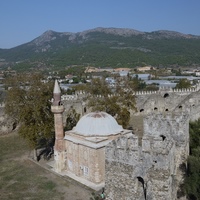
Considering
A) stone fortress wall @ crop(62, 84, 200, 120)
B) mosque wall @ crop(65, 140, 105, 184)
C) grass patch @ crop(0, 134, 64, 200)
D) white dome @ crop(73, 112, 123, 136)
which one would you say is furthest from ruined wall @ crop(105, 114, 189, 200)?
stone fortress wall @ crop(62, 84, 200, 120)

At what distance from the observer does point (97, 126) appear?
17.5m

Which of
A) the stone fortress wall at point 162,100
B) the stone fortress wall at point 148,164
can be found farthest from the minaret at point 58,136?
the stone fortress wall at point 162,100

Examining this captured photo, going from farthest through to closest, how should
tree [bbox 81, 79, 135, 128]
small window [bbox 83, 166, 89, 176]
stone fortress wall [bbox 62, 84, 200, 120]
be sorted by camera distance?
stone fortress wall [bbox 62, 84, 200, 120] → tree [bbox 81, 79, 135, 128] → small window [bbox 83, 166, 89, 176]

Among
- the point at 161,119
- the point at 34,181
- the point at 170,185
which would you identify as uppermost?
the point at 161,119

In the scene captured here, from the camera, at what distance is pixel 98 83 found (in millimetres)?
25156

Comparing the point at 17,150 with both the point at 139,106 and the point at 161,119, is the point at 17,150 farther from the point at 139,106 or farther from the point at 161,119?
the point at 139,106

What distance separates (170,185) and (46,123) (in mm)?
11290

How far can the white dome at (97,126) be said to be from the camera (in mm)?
17438

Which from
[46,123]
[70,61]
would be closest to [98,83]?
[46,123]

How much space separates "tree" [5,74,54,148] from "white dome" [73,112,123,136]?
3.03 m

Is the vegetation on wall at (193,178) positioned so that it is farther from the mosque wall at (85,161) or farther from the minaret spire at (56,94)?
the minaret spire at (56,94)

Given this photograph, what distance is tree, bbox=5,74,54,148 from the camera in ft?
64.1

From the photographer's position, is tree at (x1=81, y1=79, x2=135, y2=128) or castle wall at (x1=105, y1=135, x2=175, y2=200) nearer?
castle wall at (x1=105, y1=135, x2=175, y2=200)

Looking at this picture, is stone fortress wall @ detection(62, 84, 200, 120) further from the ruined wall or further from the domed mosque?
the ruined wall
